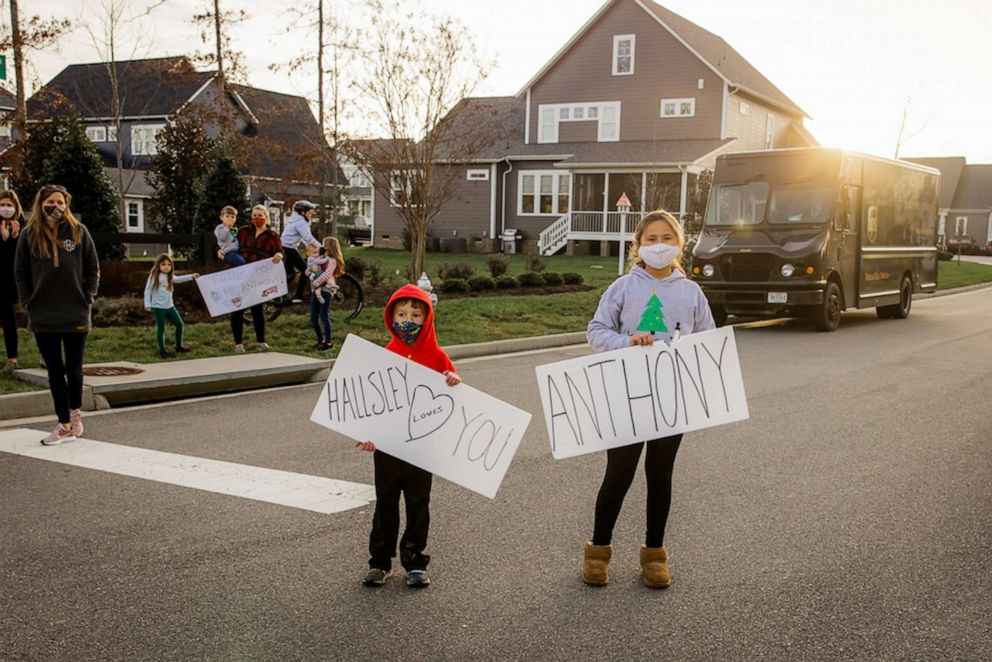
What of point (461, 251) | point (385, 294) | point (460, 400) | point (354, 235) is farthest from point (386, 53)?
point (354, 235)

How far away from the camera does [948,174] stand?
257 ft

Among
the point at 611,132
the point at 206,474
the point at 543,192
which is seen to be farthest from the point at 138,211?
the point at 206,474

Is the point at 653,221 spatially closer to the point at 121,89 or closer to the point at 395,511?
the point at 395,511

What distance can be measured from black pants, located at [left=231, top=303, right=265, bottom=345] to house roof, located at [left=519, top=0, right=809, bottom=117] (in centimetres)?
2937

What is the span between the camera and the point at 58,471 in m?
6.47

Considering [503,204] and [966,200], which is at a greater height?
[966,200]

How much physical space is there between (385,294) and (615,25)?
2623cm

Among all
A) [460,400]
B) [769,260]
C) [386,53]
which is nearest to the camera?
[460,400]

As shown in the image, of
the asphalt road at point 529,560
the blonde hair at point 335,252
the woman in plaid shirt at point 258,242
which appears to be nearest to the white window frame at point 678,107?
the blonde hair at point 335,252

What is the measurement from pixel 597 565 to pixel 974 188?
82.7 metres

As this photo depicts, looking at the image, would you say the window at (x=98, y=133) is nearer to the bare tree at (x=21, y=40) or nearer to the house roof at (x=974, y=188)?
the bare tree at (x=21, y=40)

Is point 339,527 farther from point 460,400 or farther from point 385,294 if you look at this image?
point 385,294

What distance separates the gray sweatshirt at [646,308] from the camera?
178 inches

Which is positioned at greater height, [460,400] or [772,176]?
[772,176]
